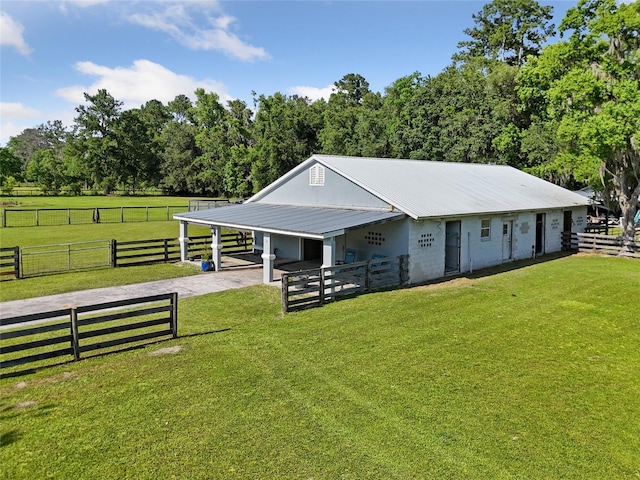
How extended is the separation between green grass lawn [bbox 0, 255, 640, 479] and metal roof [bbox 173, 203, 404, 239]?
3448 millimetres

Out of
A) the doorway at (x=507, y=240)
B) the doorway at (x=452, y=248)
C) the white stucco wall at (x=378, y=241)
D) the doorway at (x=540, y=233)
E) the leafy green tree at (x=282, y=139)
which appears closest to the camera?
the white stucco wall at (x=378, y=241)

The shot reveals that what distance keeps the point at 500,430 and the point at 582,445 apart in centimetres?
103

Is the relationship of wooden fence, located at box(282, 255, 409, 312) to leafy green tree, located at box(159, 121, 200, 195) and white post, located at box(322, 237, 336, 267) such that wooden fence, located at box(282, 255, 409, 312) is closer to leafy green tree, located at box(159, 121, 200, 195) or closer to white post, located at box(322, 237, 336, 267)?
white post, located at box(322, 237, 336, 267)

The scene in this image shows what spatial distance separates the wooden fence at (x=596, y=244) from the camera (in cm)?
2267

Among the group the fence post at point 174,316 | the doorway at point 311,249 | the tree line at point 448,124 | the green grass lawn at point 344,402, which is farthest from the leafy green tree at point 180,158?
the green grass lawn at point 344,402

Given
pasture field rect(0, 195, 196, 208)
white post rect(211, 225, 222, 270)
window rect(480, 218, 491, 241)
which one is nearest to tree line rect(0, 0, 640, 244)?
window rect(480, 218, 491, 241)

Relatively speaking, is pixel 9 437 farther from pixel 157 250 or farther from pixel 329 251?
pixel 157 250

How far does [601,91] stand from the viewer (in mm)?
21016

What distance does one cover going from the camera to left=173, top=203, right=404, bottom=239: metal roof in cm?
1501

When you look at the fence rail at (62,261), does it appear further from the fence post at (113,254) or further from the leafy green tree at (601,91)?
the leafy green tree at (601,91)

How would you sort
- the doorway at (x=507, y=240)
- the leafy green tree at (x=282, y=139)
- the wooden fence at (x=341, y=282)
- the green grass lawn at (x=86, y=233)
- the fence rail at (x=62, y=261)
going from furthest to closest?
the leafy green tree at (x=282, y=139)
the green grass lawn at (x=86, y=233)
the doorway at (x=507, y=240)
the fence rail at (x=62, y=261)
the wooden fence at (x=341, y=282)

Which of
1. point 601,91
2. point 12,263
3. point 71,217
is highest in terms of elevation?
point 601,91

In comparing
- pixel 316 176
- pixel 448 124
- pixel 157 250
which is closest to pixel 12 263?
pixel 157 250

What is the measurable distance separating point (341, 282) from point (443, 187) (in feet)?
26.6
